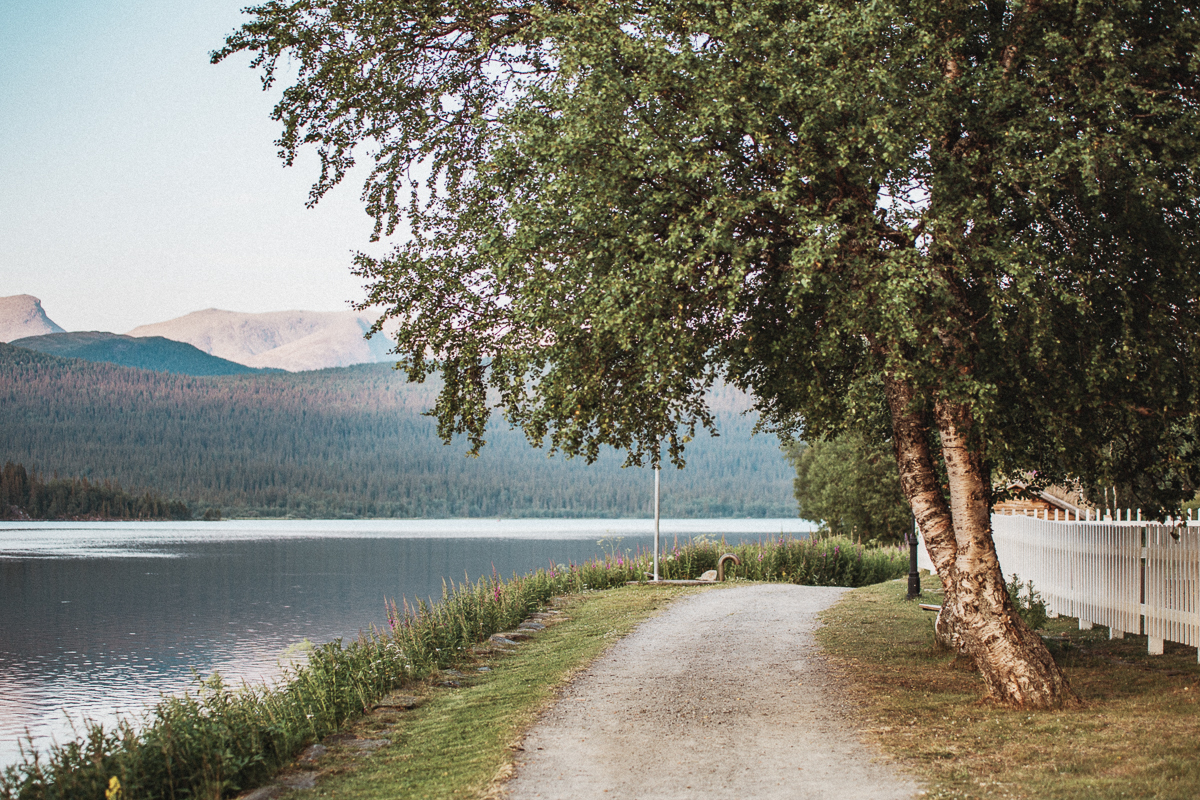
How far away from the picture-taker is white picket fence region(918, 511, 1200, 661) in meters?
12.2

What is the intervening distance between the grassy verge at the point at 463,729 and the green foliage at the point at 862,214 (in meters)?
2.87

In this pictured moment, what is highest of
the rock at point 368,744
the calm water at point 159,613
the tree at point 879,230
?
the tree at point 879,230

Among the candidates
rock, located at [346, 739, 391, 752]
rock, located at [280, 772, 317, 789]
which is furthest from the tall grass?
rock, located at [346, 739, 391, 752]

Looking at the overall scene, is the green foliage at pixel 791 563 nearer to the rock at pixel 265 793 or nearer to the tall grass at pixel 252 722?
the tall grass at pixel 252 722

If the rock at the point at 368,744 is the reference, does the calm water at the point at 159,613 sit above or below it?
below

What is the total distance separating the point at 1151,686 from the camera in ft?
35.1

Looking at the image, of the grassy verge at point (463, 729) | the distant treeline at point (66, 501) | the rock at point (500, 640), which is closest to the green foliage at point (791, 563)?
the rock at point (500, 640)

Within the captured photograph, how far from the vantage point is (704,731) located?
922cm

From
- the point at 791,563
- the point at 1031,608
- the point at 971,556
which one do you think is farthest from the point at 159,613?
the point at 971,556

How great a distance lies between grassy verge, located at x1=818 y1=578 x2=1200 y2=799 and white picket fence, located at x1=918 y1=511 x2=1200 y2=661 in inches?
16.3

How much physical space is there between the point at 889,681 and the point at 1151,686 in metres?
2.64

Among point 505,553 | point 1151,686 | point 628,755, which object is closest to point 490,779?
point 628,755

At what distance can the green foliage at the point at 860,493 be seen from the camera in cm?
3834

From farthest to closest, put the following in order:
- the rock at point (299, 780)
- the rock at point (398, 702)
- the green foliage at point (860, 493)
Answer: the green foliage at point (860, 493), the rock at point (398, 702), the rock at point (299, 780)
